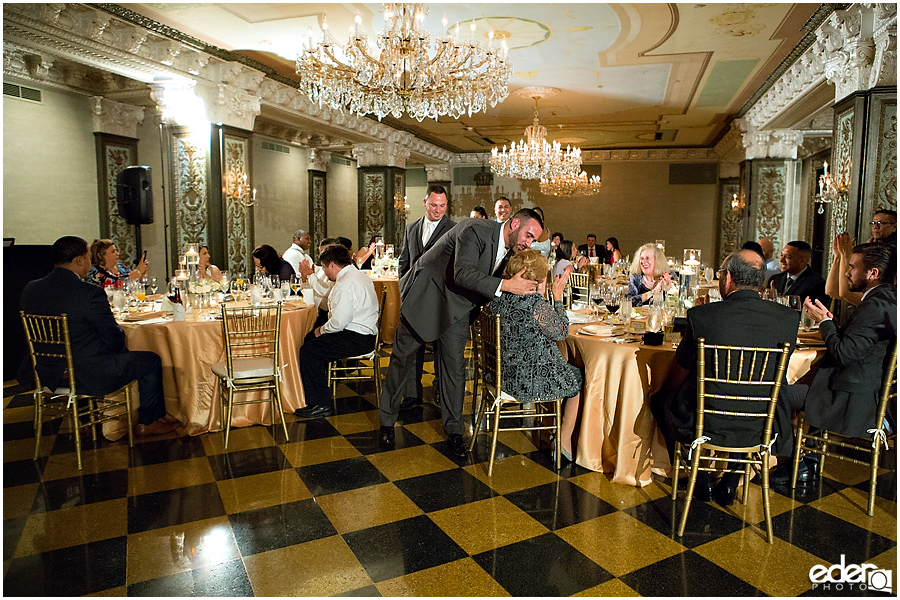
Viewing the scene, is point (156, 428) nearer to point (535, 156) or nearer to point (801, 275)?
point (801, 275)

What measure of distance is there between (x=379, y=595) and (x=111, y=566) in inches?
46.9

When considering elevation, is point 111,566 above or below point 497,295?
below

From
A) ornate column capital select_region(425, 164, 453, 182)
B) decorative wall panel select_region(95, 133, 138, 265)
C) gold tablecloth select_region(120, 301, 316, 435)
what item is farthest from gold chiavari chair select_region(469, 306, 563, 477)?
ornate column capital select_region(425, 164, 453, 182)

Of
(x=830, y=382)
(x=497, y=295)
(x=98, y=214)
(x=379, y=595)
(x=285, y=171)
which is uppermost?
(x=285, y=171)

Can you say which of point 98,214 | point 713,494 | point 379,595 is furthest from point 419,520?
point 98,214

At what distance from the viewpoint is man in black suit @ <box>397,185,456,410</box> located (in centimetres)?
459

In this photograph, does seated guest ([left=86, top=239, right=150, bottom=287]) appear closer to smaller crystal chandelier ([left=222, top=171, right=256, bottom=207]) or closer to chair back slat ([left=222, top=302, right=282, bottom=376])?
chair back slat ([left=222, top=302, right=282, bottom=376])

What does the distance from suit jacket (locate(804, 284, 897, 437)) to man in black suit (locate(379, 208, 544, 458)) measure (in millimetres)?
1691

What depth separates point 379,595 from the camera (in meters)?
2.32

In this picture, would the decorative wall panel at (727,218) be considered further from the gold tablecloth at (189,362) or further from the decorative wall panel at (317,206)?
the gold tablecloth at (189,362)

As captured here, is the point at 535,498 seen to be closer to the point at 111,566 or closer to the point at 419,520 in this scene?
the point at 419,520

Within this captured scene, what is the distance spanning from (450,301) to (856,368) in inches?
87.2

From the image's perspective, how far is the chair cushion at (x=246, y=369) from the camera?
3.91m

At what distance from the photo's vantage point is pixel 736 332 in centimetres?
268
